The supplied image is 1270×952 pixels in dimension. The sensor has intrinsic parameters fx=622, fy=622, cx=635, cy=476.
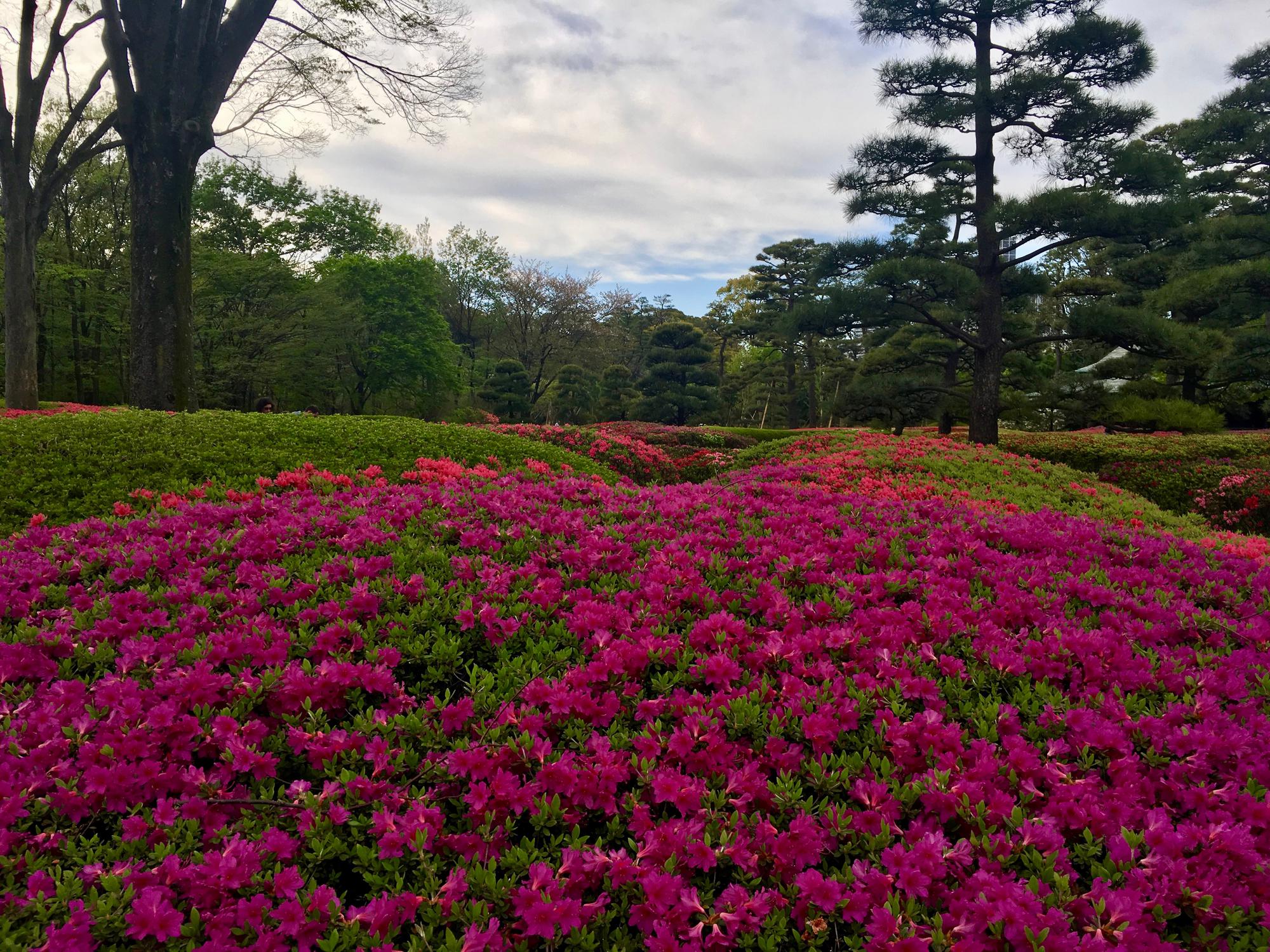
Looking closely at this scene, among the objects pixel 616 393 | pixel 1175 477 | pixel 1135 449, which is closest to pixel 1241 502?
pixel 1175 477

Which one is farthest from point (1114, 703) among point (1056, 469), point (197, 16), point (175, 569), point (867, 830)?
point (197, 16)

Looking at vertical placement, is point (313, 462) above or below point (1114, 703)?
above

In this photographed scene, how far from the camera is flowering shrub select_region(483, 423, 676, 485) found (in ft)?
36.3

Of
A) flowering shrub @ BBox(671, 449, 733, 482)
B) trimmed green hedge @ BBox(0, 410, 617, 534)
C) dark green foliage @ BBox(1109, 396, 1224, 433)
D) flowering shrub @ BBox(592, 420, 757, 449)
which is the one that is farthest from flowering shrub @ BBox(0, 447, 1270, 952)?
dark green foliage @ BBox(1109, 396, 1224, 433)

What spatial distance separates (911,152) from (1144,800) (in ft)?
62.1

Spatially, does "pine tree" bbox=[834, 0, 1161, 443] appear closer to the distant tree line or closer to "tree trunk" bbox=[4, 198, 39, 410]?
the distant tree line

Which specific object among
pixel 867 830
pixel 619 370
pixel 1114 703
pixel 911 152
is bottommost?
pixel 867 830

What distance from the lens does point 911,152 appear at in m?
16.9

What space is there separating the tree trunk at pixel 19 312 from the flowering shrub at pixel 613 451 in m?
11.5

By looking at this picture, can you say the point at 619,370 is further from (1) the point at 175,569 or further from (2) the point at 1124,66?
(1) the point at 175,569

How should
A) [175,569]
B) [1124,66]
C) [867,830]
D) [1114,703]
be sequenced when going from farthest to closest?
[1124,66] → [175,569] → [1114,703] → [867,830]

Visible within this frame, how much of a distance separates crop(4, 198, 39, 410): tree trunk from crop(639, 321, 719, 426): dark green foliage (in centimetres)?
2423

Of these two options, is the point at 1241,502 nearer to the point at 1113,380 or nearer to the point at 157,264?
the point at 1113,380

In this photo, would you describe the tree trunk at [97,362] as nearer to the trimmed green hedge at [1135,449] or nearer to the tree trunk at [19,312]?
the tree trunk at [19,312]
